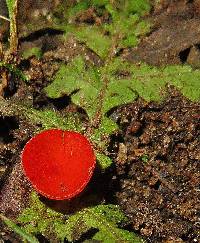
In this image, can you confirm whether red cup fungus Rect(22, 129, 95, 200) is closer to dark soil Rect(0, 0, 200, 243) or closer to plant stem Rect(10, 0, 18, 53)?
dark soil Rect(0, 0, 200, 243)

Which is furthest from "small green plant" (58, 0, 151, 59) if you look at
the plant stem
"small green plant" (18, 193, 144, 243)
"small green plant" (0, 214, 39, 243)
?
"small green plant" (0, 214, 39, 243)

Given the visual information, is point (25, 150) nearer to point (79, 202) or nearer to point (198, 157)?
point (79, 202)

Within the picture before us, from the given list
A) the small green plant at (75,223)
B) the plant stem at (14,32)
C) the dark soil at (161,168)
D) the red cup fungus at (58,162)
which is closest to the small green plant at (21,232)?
the small green plant at (75,223)

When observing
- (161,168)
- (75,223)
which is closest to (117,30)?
(161,168)

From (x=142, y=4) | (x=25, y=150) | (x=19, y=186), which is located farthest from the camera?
(x=142, y=4)

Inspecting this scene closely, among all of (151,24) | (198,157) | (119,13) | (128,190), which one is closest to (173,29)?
(151,24)

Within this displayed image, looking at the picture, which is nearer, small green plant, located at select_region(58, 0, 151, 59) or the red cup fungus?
the red cup fungus
